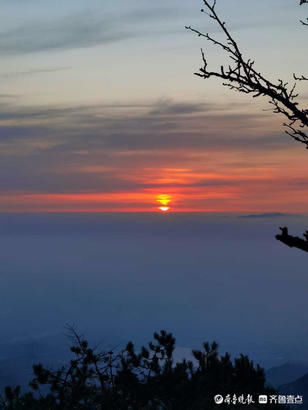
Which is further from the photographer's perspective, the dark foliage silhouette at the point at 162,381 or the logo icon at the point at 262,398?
the logo icon at the point at 262,398

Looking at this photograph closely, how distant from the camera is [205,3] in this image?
10977 millimetres

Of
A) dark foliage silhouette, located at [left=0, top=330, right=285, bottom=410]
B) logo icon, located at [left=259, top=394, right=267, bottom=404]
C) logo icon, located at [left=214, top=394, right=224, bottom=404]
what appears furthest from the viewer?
logo icon, located at [left=259, top=394, right=267, bottom=404]

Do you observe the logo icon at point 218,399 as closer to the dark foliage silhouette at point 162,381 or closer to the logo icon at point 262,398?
the dark foliage silhouette at point 162,381

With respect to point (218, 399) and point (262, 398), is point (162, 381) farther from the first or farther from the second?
point (262, 398)

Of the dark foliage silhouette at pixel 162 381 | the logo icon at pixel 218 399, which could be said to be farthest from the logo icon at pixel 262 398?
the logo icon at pixel 218 399

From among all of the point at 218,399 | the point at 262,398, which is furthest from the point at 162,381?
the point at 262,398

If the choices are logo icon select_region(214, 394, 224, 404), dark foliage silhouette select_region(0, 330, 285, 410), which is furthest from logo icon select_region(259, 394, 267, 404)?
logo icon select_region(214, 394, 224, 404)

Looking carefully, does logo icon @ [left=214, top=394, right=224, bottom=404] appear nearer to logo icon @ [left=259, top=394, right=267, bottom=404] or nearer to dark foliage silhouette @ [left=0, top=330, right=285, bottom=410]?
dark foliage silhouette @ [left=0, top=330, right=285, bottom=410]

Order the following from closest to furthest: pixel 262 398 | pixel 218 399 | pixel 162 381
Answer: pixel 218 399 < pixel 262 398 < pixel 162 381

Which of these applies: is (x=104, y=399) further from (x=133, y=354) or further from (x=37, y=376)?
(x=133, y=354)

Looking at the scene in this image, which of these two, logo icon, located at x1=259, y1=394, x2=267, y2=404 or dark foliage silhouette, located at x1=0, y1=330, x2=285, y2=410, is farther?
logo icon, located at x1=259, y1=394, x2=267, y2=404

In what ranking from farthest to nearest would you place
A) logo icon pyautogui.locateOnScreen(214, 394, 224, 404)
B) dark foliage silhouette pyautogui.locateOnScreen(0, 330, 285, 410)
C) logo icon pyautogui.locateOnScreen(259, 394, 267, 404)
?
logo icon pyautogui.locateOnScreen(259, 394, 267, 404), logo icon pyautogui.locateOnScreen(214, 394, 224, 404), dark foliage silhouette pyautogui.locateOnScreen(0, 330, 285, 410)

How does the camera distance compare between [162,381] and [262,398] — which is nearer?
[262,398]

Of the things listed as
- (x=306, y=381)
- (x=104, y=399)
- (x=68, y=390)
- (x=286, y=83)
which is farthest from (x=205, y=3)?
(x=306, y=381)
